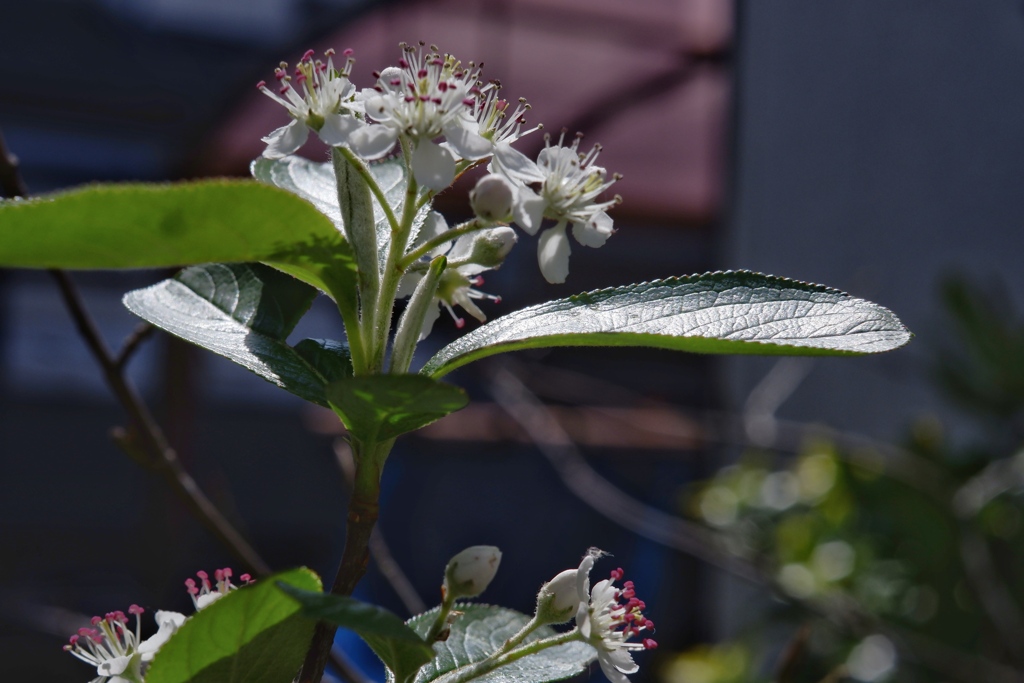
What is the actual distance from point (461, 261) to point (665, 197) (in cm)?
334

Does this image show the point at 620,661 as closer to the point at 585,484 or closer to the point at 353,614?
the point at 353,614

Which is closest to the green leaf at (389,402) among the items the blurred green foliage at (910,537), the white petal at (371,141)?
the white petal at (371,141)

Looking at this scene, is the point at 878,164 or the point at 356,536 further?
the point at 878,164

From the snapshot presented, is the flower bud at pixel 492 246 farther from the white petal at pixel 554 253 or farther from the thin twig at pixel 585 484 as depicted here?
the thin twig at pixel 585 484

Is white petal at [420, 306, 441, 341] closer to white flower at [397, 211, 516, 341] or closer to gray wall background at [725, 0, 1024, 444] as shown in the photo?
white flower at [397, 211, 516, 341]

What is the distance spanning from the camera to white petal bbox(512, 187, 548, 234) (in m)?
0.50

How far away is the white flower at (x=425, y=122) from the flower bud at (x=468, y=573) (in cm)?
18

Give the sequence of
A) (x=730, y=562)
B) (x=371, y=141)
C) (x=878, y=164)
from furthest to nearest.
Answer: (x=878, y=164), (x=730, y=562), (x=371, y=141)

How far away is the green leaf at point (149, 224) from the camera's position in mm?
350

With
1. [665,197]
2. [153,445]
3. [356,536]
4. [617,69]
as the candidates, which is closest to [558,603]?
[356,536]

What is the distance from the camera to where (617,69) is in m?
3.81

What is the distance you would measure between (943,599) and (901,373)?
1.34m

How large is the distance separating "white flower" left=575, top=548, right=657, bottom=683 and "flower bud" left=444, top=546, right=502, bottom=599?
6cm

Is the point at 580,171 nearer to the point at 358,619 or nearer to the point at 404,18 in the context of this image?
the point at 358,619
